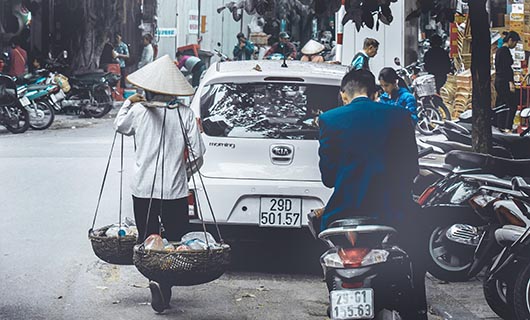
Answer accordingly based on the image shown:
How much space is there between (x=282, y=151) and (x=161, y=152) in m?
1.37

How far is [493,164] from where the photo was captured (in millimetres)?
8000

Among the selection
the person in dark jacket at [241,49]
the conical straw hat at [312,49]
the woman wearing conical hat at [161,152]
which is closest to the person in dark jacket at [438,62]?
the woman wearing conical hat at [161,152]

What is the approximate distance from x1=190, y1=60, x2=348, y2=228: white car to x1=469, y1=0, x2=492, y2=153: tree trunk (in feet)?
3.70

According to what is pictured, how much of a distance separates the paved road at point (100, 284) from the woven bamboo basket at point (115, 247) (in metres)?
0.34

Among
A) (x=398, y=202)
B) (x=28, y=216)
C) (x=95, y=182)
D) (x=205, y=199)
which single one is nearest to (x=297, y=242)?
(x=205, y=199)

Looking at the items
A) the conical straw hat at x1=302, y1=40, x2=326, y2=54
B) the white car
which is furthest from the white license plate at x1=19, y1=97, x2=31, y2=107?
the white car

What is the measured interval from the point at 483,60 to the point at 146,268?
3466 millimetres

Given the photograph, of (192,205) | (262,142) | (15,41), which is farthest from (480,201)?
(15,41)

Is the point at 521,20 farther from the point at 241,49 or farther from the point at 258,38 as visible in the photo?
the point at 258,38

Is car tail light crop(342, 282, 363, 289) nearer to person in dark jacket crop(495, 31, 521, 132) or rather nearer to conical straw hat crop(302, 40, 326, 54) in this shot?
person in dark jacket crop(495, 31, 521, 132)

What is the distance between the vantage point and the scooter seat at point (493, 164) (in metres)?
7.85

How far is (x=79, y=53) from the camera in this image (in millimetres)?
29125

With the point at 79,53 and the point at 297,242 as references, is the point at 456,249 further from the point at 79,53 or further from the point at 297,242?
the point at 79,53

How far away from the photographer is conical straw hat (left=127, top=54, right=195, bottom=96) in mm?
7078
